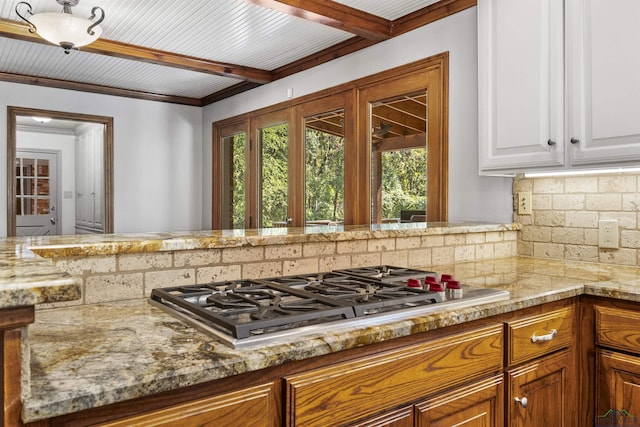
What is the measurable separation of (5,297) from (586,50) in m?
2.24

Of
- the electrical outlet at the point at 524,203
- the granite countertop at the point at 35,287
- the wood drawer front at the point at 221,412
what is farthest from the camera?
the electrical outlet at the point at 524,203

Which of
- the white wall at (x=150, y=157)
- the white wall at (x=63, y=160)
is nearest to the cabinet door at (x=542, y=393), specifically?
the white wall at (x=150, y=157)

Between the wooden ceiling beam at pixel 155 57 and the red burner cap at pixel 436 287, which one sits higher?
the wooden ceiling beam at pixel 155 57

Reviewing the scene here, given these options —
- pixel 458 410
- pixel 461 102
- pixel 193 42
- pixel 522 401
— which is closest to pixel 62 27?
pixel 193 42

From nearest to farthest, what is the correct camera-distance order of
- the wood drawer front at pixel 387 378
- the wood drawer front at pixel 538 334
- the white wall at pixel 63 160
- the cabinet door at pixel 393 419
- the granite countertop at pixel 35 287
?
1. the granite countertop at pixel 35 287
2. the wood drawer front at pixel 387 378
3. the cabinet door at pixel 393 419
4. the wood drawer front at pixel 538 334
5. the white wall at pixel 63 160

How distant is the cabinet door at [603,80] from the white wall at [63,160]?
25.1 feet

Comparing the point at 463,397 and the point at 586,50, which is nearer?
the point at 463,397

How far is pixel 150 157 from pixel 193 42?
82.1 inches

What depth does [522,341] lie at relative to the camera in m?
1.48

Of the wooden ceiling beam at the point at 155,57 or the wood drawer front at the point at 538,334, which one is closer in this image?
the wood drawer front at the point at 538,334

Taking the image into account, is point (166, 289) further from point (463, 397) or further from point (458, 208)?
point (458, 208)

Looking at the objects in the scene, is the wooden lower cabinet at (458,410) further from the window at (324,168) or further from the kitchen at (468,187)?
the window at (324,168)

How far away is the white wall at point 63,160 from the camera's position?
24.8ft

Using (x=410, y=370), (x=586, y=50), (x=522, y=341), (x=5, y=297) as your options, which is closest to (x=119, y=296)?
(x=5, y=297)
